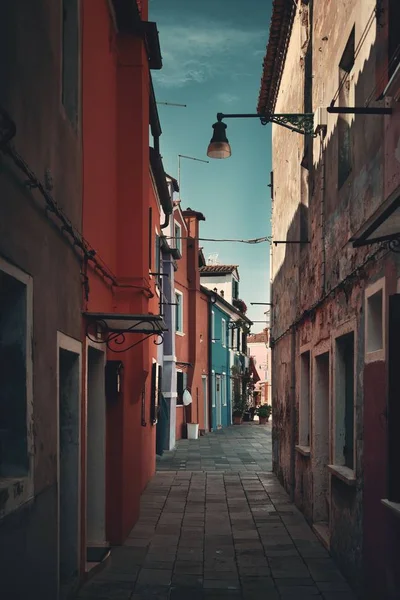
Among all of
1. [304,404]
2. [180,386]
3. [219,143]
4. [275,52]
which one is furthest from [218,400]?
[219,143]

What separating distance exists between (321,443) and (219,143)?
3.96m

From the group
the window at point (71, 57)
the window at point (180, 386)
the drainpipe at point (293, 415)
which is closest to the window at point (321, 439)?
the drainpipe at point (293, 415)

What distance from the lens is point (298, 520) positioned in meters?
10.5

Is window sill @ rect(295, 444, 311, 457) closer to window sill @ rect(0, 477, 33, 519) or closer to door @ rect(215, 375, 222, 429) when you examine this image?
window sill @ rect(0, 477, 33, 519)

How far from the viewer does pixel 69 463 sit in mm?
6723

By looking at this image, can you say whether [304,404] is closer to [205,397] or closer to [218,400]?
[205,397]

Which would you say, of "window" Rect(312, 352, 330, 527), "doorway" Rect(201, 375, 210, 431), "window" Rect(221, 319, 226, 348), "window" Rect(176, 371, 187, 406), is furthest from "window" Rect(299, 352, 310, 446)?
"window" Rect(221, 319, 226, 348)

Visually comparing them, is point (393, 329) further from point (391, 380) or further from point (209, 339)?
point (209, 339)

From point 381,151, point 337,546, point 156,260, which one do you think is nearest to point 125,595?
point 337,546

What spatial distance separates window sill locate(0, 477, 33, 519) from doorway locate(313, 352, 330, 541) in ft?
18.4

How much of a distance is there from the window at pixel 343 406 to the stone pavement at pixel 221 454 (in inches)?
336

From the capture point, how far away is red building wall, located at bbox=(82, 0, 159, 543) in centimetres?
829

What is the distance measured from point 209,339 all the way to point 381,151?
26047 millimetres

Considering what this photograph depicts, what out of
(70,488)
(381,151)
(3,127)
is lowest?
(70,488)
